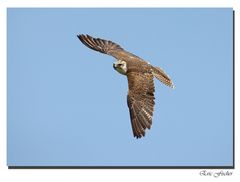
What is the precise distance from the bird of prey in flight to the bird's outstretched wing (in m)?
0.09

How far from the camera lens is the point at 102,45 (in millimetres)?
13367

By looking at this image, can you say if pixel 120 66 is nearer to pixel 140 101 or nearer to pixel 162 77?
pixel 162 77

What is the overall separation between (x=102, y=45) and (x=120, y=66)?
2.04m

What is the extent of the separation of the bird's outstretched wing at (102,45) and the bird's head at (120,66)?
1.31 meters

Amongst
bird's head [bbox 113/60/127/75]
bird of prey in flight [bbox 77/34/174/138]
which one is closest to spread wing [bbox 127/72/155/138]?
bird of prey in flight [bbox 77/34/174/138]

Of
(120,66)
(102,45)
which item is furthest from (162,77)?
(102,45)

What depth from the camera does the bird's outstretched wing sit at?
13010mm

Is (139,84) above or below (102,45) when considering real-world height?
below

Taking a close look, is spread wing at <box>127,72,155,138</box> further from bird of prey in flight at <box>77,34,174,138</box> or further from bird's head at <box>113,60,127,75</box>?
bird's head at <box>113,60,127,75</box>

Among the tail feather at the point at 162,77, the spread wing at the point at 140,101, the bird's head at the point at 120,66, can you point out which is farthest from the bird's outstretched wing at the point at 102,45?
the spread wing at the point at 140,101

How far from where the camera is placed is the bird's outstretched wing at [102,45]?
1301 cm
